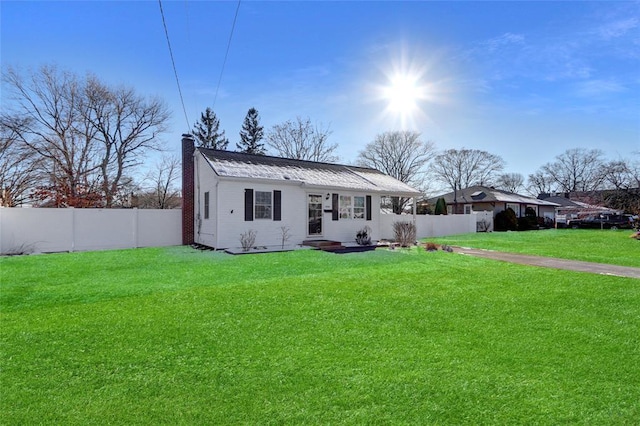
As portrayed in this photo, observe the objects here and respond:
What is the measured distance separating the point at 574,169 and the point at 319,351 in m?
63.7

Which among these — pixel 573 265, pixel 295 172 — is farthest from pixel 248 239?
pixel 573 265

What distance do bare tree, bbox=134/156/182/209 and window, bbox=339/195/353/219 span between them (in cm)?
1899

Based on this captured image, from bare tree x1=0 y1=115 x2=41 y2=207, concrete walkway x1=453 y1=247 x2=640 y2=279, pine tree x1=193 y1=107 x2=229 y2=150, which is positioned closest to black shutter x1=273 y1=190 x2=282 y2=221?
concrete walkway x1=453 y1=247 x2=640 y2=279

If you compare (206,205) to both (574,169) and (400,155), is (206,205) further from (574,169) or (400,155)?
(574,169)

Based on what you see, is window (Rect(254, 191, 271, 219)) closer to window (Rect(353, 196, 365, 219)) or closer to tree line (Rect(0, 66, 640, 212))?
window (Rect(353, 196, 365, 219))

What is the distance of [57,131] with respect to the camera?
875 inches

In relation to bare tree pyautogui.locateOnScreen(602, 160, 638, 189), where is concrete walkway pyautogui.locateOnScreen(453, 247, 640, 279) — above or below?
below

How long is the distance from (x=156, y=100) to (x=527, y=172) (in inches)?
2158

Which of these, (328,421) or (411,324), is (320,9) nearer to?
(411,324)

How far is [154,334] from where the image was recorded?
157 inches

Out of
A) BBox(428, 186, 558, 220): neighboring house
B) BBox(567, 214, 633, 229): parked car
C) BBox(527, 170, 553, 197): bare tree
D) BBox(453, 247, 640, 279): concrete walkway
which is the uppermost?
BBox(527, 170, 553, 197): bare tree

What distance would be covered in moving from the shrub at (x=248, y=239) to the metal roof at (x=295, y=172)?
6.75 feet

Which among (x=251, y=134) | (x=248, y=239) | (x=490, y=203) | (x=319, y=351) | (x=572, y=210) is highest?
(x=251, y=134)

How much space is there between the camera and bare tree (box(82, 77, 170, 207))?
23.6 metres
